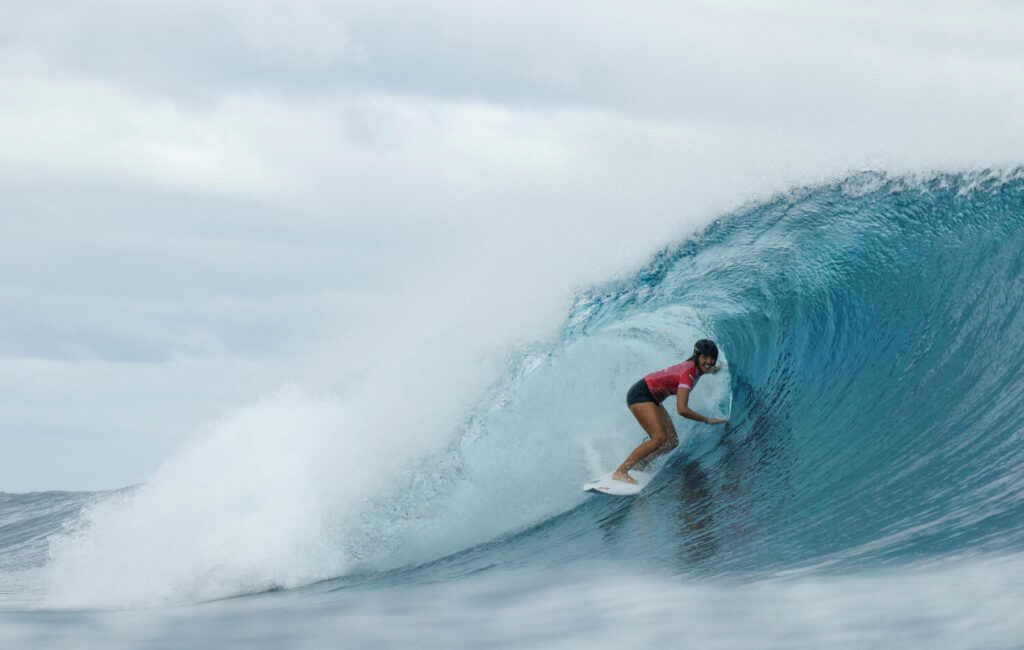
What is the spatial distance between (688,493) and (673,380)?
0.86 metres

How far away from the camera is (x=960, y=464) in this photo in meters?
6.05

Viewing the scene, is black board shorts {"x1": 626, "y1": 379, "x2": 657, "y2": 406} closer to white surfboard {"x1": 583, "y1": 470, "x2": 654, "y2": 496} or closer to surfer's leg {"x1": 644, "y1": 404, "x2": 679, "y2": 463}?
surfer's leg {"x1": 644, "y1": 404, "x2": 679, "y2": 463}

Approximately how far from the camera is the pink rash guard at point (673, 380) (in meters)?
7.16

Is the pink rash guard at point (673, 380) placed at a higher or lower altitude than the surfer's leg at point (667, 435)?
higher

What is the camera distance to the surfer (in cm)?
711

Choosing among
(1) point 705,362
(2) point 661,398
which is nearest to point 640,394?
(2) point 661,398

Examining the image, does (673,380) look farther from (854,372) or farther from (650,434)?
(854,372)

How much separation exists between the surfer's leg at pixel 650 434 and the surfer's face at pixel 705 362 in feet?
1.54

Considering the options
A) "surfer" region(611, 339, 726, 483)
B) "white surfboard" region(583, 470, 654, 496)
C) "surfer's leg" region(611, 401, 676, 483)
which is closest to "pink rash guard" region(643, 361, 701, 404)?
"surfer" region(611, 339, 726, 483)

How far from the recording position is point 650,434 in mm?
7301

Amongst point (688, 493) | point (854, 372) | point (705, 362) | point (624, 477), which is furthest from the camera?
point (854, 372)

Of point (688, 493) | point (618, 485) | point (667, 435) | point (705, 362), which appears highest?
point (705, 362)

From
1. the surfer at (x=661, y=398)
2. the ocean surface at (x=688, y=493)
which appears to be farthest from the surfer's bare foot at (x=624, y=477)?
the ocean surface at (x=688, y=493)

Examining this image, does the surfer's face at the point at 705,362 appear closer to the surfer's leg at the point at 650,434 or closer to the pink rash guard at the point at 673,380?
the pink rash guard at the point at 673,380
